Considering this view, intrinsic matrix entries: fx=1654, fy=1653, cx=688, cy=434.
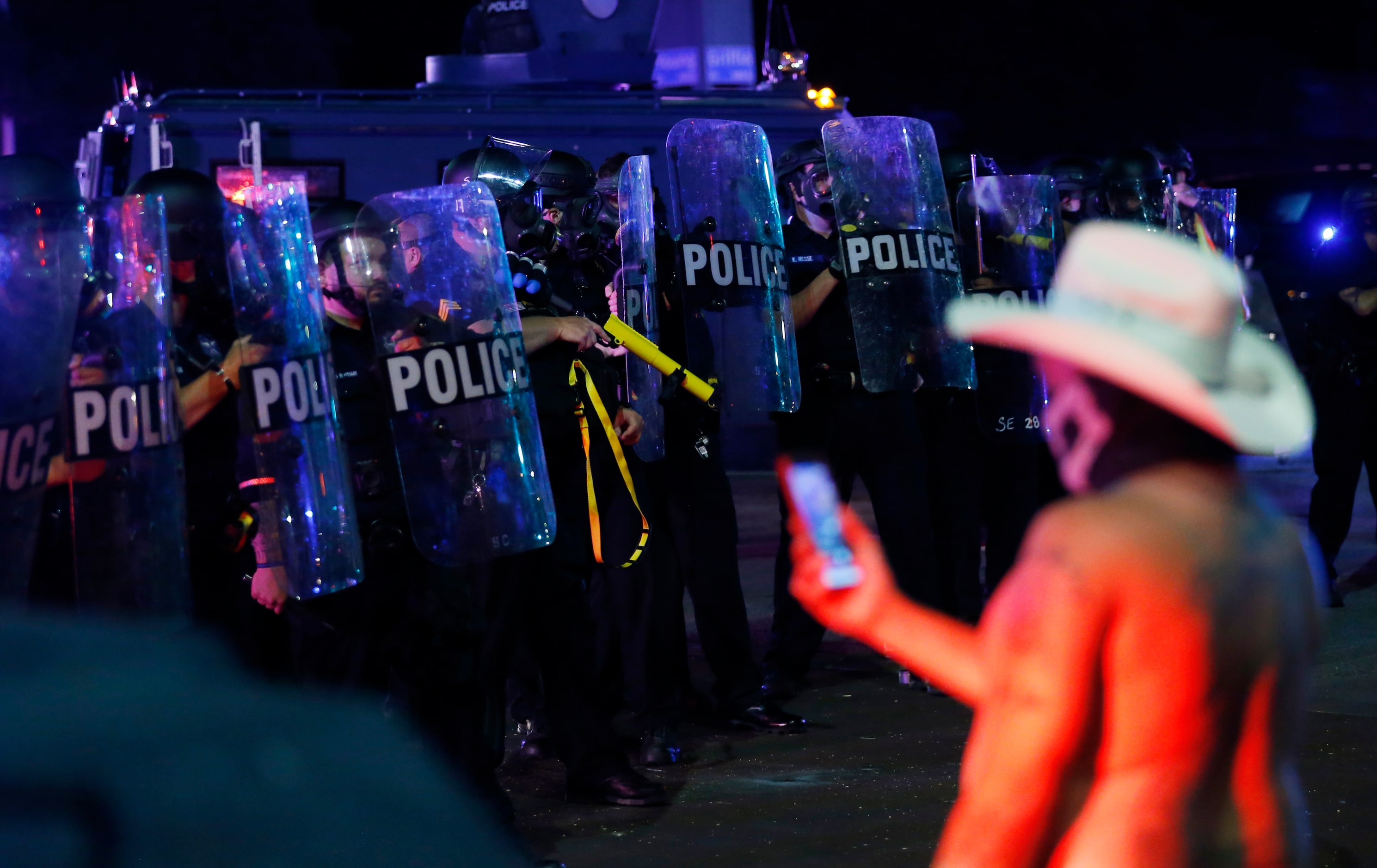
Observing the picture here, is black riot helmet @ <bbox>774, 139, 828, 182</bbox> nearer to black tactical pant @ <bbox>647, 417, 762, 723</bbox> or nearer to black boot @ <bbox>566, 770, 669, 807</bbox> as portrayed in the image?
black tactical pant @ <bbox>647, 417, 762, 723</bbox>

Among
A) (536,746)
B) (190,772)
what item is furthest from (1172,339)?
(536,746)

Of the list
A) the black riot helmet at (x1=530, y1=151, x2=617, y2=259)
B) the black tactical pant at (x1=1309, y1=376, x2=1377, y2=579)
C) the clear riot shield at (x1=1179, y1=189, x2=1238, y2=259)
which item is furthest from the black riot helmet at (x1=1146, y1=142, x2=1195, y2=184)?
the black riot helmet at (x1=530, y1=151, x2=617, y2=259)

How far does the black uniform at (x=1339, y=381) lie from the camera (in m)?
8.47

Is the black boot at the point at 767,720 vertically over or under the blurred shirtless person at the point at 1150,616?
under

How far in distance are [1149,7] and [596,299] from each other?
3202 cm

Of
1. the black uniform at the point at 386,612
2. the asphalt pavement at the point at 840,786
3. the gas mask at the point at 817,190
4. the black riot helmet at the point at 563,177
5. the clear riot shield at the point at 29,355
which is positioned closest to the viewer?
the clear riot shield at the point at 29,355

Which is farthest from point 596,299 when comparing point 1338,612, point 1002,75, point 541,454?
point 1002,75

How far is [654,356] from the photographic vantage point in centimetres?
596

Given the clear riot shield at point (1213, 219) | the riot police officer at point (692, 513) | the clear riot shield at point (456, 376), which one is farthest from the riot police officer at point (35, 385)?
the clear riot shield at point (1213, 219)

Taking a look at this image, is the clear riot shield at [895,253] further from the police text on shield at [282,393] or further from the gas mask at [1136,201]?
the police text on shield at [282,393]

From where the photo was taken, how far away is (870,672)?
7426mm

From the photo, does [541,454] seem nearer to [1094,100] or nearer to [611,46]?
[611,46]

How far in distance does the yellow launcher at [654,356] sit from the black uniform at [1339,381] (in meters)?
4.01

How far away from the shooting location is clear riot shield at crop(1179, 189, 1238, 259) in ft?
27.8
